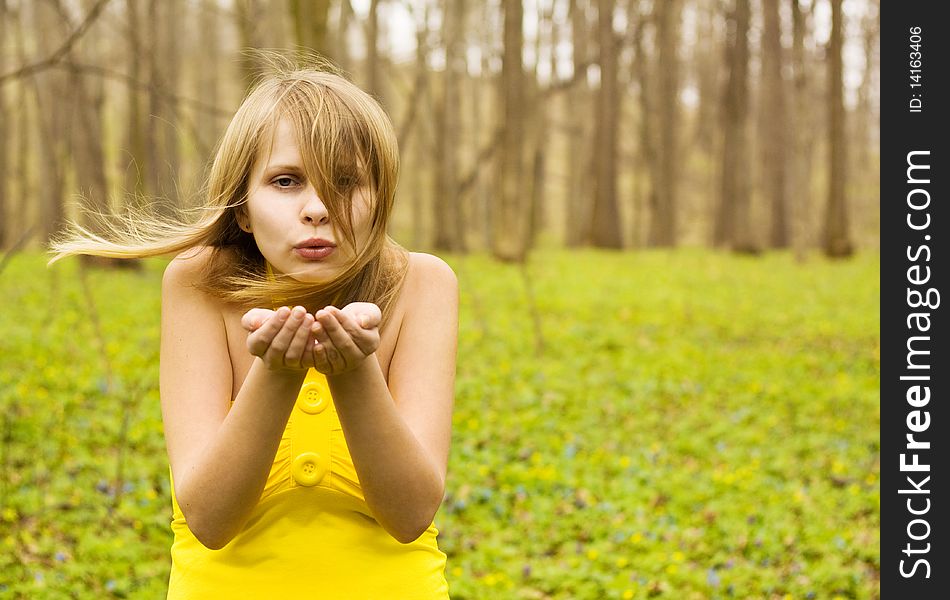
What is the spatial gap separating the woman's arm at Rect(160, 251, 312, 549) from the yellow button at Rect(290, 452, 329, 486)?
0.08m

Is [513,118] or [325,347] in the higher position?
[513,118]

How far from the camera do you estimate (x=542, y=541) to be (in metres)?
4.60

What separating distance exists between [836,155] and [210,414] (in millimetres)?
17619

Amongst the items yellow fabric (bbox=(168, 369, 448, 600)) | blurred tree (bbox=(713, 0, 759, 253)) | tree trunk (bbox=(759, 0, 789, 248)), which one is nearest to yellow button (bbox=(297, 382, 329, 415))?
yellow fabric (bbox=(168, 369, 448, 600))

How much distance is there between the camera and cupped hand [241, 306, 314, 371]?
1094 mm

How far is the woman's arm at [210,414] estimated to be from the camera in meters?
1.19

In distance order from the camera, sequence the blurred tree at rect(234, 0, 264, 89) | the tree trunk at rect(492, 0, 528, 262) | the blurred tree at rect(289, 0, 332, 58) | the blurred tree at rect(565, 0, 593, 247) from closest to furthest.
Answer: the blurred tree at rect(234, 0, 264, 89) → the blurred tree at rect(289, 0, 332, 58) → the tree trunk at rect(492, 0, 528, 262) → the blurred tree at rect(565, 0, 593, 247)

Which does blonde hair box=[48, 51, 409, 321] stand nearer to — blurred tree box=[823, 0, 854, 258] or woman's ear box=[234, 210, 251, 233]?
woman's ear box=[234, 210, 251, 233]

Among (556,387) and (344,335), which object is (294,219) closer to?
(344,335)

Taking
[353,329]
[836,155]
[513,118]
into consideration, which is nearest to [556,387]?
[353,329]

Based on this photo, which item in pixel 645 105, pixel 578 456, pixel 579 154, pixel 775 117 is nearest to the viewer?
pixel 578 456

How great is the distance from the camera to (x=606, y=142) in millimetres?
18266

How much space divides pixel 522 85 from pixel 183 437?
12.6m

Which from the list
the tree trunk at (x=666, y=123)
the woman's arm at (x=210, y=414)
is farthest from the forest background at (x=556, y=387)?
the tree trunk at (x=666, y=123)
